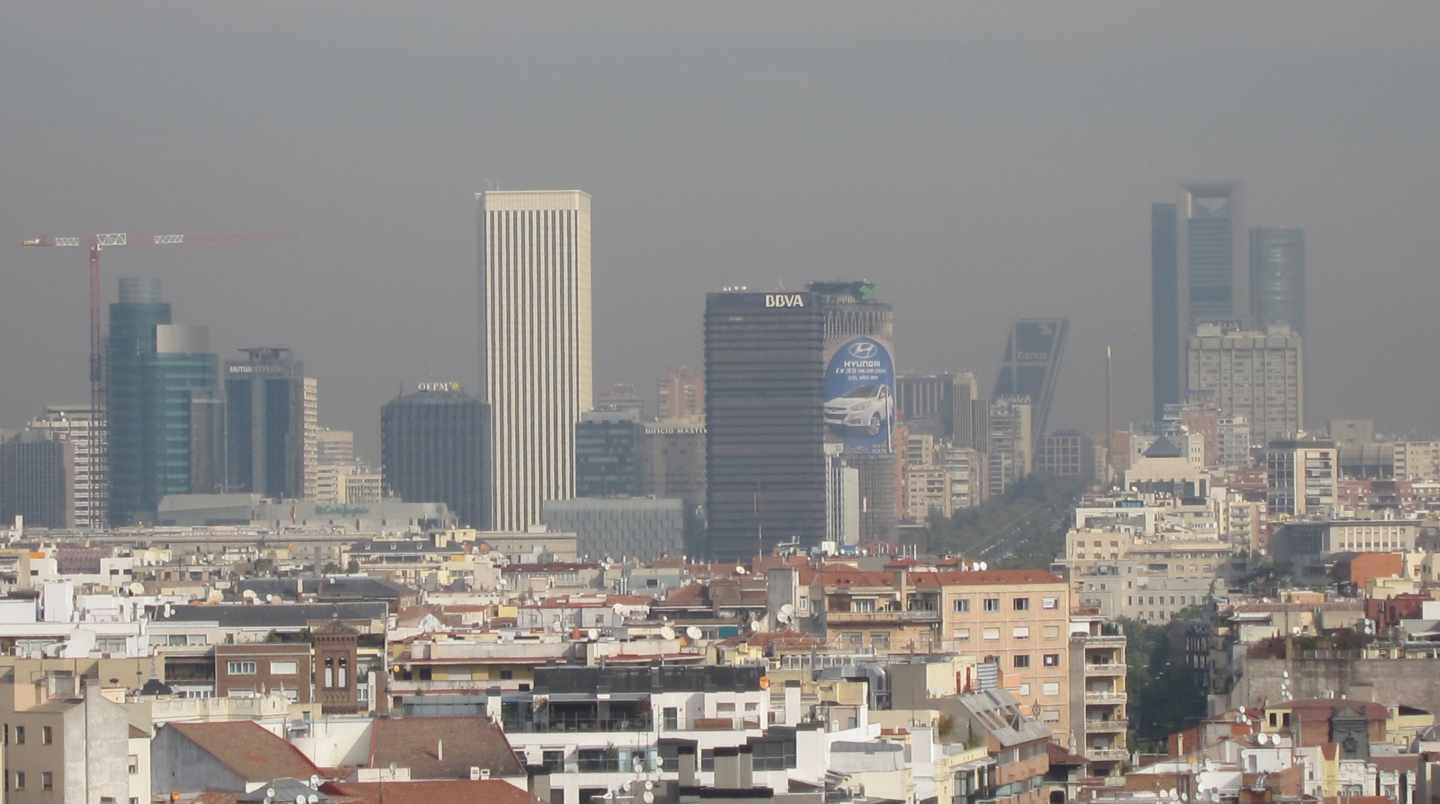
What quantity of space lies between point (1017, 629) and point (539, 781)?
110ft

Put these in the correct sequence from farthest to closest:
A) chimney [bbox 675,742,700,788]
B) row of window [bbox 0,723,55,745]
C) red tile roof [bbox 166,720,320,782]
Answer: chimney [bbox 675,742,700,788] < red tile roof [bbox 166,720,320,782] < row of window [bbox 0,723,55,745]

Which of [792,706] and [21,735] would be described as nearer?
[21,735]

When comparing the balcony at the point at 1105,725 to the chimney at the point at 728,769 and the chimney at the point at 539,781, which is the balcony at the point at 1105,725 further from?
the chimney at the point at 728,769

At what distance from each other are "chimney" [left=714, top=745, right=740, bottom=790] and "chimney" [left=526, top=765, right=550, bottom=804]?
9.61ft

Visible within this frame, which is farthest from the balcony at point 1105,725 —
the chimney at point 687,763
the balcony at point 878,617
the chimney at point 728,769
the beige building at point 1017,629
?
the chimney at point 728,769

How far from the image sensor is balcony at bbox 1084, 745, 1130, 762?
6791 cm

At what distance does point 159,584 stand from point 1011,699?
Result: 70.5 meters

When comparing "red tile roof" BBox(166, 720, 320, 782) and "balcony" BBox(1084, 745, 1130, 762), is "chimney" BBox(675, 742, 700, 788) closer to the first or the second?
"red tile roof" BBox(166, 720, 320, 782)

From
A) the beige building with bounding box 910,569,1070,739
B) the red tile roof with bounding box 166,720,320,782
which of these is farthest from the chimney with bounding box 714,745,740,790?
the beige building with bounding box 910,569,1070,739

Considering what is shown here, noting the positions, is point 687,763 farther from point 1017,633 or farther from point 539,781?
point 1017,633

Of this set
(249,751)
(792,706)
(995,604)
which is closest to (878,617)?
(995,604)

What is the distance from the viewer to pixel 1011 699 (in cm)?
6272

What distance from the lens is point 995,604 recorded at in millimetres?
80500

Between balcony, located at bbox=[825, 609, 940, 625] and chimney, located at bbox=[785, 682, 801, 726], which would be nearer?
chimney, located at bbox=[785, 682, 801, 726]
